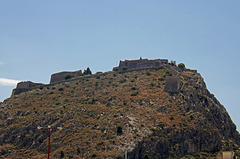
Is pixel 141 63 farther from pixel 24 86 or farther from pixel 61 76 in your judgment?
pixel 24 86

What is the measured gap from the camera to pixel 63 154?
5869 cm

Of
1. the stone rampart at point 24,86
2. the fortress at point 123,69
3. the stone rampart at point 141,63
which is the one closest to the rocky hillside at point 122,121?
the fortress at point 123,69

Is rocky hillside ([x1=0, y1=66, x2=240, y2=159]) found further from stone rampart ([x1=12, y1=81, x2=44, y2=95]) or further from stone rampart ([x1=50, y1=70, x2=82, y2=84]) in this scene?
stone rampart ([x1=50, y1=70, x2=82, y2=84])

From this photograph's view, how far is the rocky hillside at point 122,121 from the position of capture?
6022 cm

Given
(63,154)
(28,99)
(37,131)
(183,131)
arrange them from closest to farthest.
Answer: (63,154), (183,131), (37,131), (28,99)

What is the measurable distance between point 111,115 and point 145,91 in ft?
45.9

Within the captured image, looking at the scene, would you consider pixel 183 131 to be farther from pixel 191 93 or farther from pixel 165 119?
pixel 191 93

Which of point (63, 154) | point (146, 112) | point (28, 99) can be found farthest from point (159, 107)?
point (28, 99)

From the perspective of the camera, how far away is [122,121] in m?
65.4

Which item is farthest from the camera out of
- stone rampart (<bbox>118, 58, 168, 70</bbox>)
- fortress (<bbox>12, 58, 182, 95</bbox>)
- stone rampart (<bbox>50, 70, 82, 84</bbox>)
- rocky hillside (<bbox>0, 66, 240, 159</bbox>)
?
stone rampart (<bbox>50, 70, 82, 84</bbox>)

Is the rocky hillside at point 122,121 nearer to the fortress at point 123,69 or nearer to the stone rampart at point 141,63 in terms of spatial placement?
the fortress at point 123,69

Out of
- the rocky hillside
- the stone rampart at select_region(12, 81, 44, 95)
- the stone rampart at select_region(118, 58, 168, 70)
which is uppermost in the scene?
the stone rampart at select_region(118, 58, 168, 70)

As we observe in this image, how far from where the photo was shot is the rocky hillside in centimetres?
6022

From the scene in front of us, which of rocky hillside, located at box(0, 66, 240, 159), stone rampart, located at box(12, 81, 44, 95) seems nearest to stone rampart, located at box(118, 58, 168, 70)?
rocky hillside, located at box(0, 66, 240, 159)
